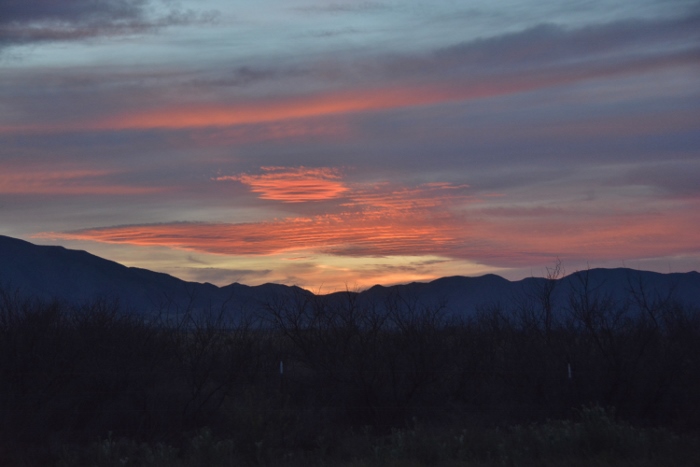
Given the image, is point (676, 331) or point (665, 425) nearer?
point (665, 425)

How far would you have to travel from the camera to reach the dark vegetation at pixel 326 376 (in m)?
17.6

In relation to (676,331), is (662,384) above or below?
below

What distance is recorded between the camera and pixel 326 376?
2120 cm

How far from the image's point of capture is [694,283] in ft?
448

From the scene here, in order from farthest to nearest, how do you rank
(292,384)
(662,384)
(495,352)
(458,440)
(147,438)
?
1. (495,352)
2. (292,384)
3. (662,384)
4. (147,438)
5. (458,440)

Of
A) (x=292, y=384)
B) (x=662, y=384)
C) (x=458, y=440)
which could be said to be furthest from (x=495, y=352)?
(x=458, y=440)

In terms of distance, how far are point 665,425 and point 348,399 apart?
8.53 m

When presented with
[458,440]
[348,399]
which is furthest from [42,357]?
[458,440]

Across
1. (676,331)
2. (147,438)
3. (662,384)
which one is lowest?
(147,438)

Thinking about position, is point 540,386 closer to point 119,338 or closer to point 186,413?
point 186,413

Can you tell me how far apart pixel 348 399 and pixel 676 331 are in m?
10.1

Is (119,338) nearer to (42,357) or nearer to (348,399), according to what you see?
(42,357)

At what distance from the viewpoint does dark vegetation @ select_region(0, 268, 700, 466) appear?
17.6 metres

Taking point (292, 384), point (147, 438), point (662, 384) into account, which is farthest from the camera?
point (292, 384)
